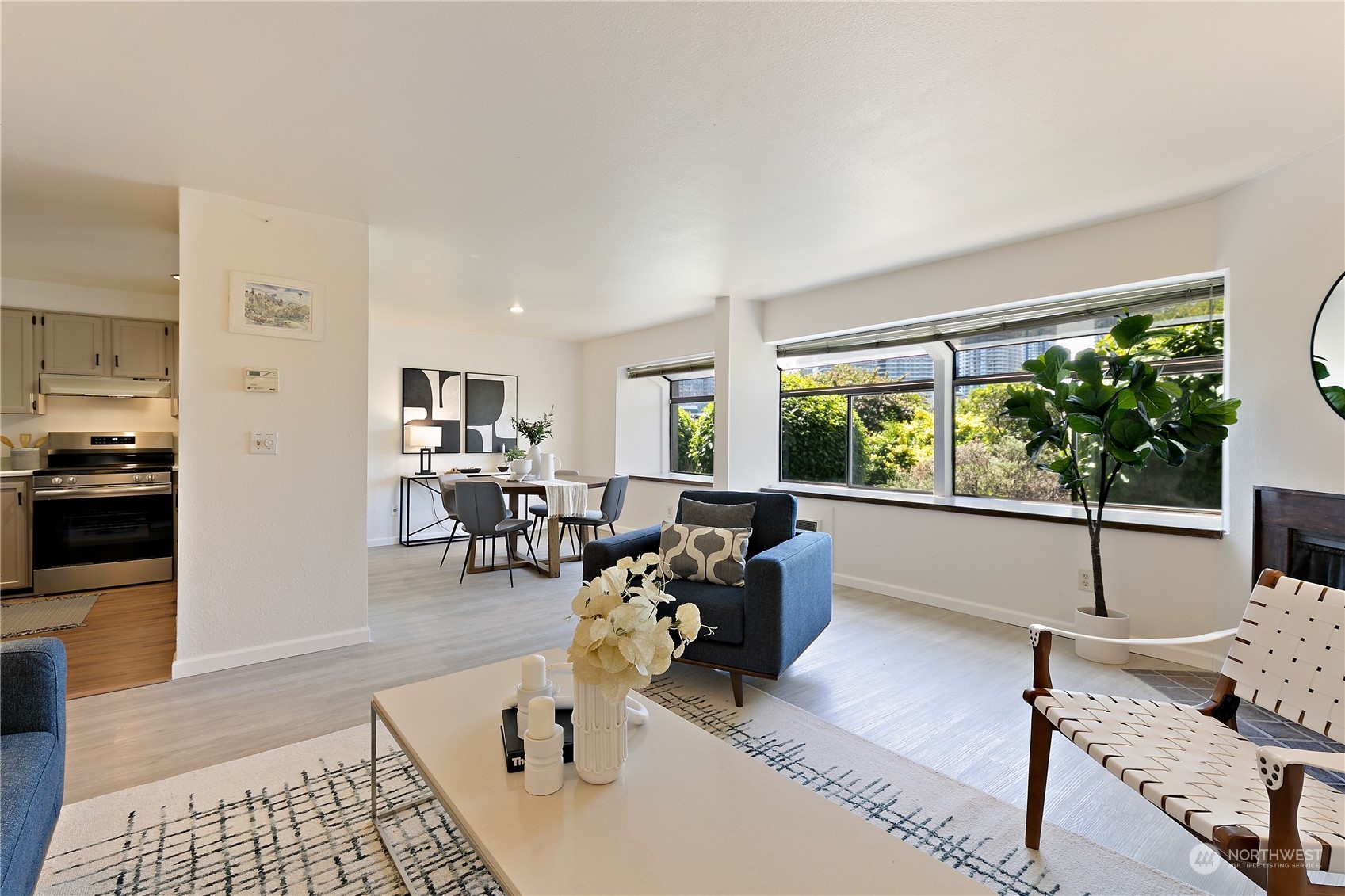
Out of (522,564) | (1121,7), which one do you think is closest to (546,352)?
(522,564)

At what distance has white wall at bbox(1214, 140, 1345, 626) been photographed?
8.21ft

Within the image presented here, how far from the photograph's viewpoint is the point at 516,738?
147 cm

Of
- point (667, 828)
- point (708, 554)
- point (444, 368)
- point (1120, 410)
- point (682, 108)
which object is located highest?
point (682, 108)

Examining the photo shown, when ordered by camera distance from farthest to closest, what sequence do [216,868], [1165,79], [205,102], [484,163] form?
1. [484,163]
2. [205,102]
3. [1165,79]
4. [216,868]

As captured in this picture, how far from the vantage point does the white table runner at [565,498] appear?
16.9 ft

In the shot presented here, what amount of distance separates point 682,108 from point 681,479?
4.73 meters

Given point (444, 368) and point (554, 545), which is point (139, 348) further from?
point (554, 545)

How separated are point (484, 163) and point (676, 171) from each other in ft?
2.82

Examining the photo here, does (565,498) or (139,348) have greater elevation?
(139,348)

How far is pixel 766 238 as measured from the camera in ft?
12.1

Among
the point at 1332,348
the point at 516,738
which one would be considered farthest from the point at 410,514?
the point at 1332,348

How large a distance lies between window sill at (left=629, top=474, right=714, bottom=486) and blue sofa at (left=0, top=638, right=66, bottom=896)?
5.05 metres

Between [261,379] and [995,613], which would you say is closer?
[261,379]

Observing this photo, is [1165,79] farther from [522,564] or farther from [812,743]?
[522,564]
